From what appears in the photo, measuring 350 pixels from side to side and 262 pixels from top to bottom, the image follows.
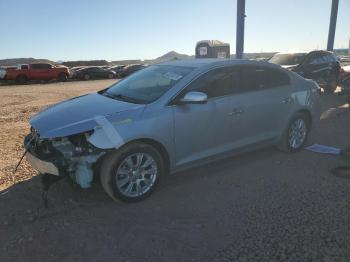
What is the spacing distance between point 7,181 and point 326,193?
4189 mm

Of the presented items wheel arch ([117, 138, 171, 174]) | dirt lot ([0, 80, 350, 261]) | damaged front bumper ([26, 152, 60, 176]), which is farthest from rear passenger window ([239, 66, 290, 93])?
→ damaged front bumper ([26, 152, 60, 176])

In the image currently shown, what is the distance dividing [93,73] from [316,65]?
89.1 feet

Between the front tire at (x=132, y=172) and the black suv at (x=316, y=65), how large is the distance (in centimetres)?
938

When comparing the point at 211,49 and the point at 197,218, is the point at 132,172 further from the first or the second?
the point at 211,49

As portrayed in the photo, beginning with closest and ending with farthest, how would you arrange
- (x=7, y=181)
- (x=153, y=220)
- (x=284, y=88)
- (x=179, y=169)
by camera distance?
(x=153, y=220), (x=179, y=169), (x=7, y=181), (x=284, y=88)

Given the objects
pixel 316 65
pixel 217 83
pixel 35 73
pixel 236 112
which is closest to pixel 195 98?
pixel 217 83

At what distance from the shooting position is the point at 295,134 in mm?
6418

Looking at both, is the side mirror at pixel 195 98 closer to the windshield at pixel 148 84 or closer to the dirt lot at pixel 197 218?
the windshield at pixel 148 84

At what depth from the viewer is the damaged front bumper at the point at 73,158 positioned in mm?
4184

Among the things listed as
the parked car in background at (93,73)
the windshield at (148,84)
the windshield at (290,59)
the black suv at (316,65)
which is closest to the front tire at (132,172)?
the windshield at (148,84)

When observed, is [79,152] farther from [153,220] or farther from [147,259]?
[147,259]

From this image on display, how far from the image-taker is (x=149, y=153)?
4484mm

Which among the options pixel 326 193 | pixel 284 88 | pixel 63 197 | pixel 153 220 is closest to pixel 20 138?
pixel 63 197

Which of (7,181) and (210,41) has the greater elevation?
(210,41)
